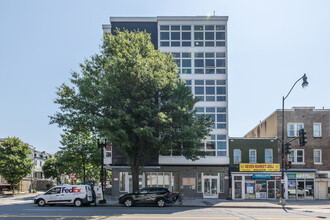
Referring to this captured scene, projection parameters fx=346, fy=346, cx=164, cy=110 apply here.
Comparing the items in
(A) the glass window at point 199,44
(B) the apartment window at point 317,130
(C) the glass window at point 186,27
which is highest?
(C) the glass window at point 186,27

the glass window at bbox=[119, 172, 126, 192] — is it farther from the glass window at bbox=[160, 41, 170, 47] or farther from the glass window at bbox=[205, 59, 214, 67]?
the glass window at bbox=[205, 59, 214, 67]

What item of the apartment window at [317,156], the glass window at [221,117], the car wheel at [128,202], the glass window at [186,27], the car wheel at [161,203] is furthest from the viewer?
the glass window at [186,27]

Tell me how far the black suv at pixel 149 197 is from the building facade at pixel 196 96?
853 cm

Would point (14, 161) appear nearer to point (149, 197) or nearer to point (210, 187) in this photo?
point (210, 187)

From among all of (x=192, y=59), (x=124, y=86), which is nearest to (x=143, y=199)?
(x=124, y=86)

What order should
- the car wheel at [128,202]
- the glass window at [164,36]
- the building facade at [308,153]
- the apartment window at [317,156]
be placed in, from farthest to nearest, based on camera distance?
the glass window at [164,36]
the apartment window at [317,156]
the building facade at [308,153]
the car wheel at [128,202]

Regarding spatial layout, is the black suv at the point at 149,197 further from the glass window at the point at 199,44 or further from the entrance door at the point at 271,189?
the glass window at the point at 199,44

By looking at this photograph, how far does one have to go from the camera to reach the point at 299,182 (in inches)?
1465

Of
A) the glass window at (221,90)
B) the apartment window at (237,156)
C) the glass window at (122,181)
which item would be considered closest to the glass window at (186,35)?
the glass window at (221,90)

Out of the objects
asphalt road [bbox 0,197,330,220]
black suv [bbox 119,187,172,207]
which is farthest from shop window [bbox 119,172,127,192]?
asphalt road [bbox 0,197,330,220]

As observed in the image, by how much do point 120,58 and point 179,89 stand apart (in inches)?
229

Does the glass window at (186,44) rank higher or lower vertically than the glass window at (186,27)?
lower

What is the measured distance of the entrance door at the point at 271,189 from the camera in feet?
121

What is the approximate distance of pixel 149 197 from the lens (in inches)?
1069
